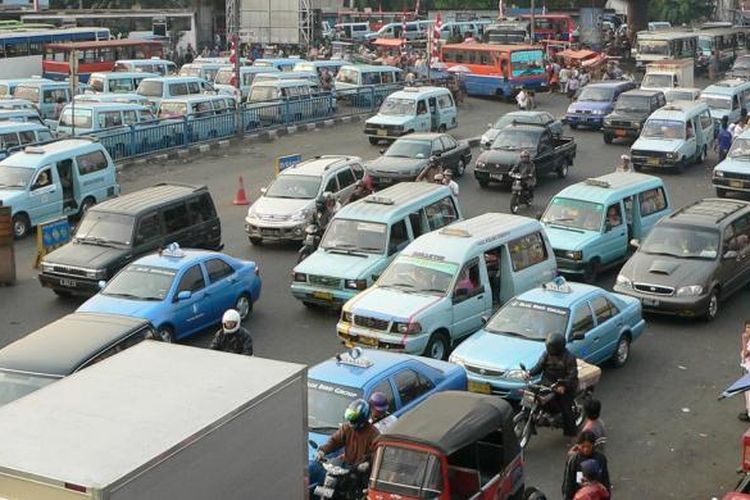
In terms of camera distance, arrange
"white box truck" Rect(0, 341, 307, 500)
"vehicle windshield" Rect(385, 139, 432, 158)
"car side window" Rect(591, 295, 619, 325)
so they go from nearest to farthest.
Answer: "white box truck" Rect(0, 341, 307, 500), "car side window" Rect(591, 295, 619, 325), "vehicle windshield" Rect(385, 139, 432, 158)

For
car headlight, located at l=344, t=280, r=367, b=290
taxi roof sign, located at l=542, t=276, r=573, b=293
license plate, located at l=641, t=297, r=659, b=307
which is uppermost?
taxi roof sign, located at l=542, t=276, r=573, b=293

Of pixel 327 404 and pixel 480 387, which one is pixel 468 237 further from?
pixel 327 404

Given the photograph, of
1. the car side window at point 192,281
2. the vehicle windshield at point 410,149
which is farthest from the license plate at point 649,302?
the vehicle windshield at point 410,149

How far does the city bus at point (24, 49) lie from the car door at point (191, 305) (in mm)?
32571

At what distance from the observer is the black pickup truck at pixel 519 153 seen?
27391mm

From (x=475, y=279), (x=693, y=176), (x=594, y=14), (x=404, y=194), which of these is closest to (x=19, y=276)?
(x=404, y=194)

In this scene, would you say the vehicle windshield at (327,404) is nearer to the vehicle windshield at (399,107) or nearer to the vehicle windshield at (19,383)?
the vehicle windshield at (19,383)

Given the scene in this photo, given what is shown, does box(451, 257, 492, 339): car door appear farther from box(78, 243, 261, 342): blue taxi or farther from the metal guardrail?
the metal guardrail

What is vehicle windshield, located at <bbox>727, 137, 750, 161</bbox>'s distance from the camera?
86.8ft

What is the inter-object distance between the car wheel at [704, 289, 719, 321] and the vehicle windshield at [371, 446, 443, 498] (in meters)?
9.50

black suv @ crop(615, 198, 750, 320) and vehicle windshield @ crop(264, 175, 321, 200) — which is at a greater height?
vehicle windshield @ crop(264, 175, 321, 200)

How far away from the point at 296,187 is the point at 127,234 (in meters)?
4.72

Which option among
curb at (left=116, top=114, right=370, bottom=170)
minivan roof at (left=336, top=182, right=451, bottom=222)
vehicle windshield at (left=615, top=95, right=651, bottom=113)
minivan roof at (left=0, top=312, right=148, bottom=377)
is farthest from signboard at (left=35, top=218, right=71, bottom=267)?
vehicle windshield at (left=615, top=95, right=651, bottom=113)

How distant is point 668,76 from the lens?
4200 cm
